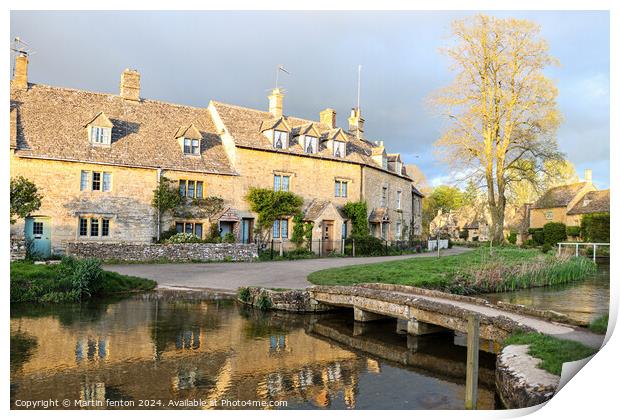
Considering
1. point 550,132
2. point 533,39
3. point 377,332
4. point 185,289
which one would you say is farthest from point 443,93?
point 185,289

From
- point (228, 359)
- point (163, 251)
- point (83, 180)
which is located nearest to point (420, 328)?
point (228, 359)

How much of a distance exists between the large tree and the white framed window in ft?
21.4

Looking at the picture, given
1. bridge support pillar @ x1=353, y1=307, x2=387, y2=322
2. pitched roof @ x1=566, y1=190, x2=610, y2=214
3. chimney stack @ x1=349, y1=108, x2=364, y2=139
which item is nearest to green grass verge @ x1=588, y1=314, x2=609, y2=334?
pitched roof @ x1=566, y1=190, x2=610, y2=214

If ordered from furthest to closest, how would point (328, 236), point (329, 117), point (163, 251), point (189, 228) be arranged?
point (329, 117), point (328, 236), point (189, 228), point (163, 251)

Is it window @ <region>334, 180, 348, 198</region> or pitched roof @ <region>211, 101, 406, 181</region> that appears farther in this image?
window @ <region>334, 180, 348, 198</region>

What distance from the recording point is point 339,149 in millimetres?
24547

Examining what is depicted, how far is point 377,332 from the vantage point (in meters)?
10.6

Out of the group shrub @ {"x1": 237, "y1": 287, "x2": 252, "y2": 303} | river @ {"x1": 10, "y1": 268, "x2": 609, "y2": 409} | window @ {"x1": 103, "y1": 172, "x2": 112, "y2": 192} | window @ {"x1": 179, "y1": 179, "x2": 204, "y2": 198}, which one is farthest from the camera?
window @ {"x1": 179, "y1": 179, "x2": 204, "y2": 198}

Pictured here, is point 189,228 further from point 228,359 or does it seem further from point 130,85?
point 228,359

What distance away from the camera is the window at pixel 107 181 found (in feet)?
53.2

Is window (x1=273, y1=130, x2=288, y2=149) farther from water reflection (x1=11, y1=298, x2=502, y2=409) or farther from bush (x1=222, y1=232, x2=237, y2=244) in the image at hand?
water reflection (x1=11, y1=298, x2=502, y2=409)

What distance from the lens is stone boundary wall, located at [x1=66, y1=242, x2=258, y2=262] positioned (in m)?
15.1

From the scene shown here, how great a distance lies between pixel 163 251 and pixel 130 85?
8.36 m

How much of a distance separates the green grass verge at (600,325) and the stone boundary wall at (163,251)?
43.2 ft
